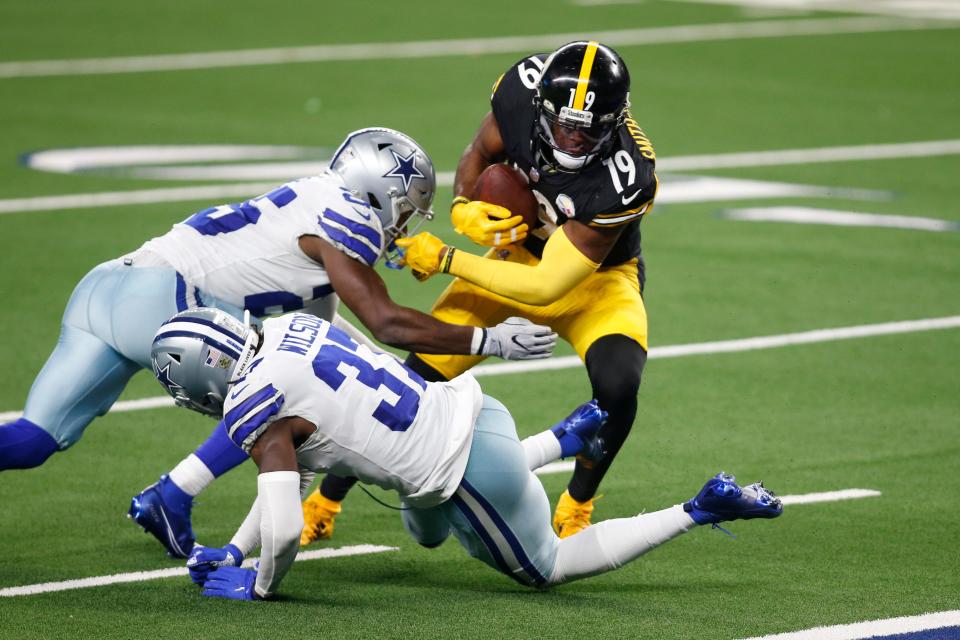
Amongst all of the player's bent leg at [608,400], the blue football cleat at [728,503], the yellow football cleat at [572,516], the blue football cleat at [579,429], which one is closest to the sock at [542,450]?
the blue football cleat at [579,429]

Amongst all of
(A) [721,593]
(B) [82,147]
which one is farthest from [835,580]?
(B) [82,147]

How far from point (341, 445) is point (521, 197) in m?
1.44

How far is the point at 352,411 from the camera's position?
452cm

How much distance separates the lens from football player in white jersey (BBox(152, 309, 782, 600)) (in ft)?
14.6

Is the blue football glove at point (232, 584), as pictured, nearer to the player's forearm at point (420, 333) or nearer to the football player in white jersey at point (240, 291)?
the football player in white jersey at point (240, 291)

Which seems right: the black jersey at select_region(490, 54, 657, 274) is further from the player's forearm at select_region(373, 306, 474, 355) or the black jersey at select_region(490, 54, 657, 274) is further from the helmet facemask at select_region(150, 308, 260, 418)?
the helmet facemask at select_region(150, 308, 260, 418)

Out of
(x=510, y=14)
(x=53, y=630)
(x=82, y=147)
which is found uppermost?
(x=53, y=630)

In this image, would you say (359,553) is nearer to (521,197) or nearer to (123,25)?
(521,197)

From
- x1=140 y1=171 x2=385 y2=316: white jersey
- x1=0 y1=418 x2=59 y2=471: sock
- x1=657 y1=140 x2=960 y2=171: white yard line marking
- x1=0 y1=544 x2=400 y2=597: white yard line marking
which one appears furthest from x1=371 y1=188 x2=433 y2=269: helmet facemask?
x1=657 y1=140 x2=960 y2=171: white yard line marking

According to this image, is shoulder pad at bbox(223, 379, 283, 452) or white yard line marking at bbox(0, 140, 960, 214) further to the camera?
white yard line marking at bbox(0, 140, 960, 214)

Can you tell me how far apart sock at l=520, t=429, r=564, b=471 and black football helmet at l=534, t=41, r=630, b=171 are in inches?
38.7

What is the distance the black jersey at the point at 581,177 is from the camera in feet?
17.5

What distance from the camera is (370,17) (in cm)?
1880

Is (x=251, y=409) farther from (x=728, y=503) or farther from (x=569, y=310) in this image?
(x=569, y=310)
